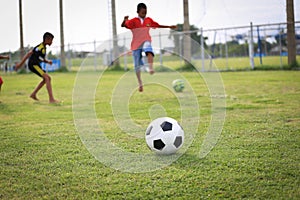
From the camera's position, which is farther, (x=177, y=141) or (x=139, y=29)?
(x=139, y=29)

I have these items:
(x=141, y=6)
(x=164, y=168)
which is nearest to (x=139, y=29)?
(x=141, y=6)

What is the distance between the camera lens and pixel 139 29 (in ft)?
25.2

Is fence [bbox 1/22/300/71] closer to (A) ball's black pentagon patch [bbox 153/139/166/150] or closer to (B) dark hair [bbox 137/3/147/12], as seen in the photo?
(B) dark hair [bbox 137/3/147/12]

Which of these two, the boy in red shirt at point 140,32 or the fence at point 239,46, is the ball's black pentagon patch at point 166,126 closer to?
the boy in red shirt at point 140,32

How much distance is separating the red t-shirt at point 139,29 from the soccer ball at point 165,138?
122 inches

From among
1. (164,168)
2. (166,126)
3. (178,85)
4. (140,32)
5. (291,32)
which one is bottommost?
(164,168)

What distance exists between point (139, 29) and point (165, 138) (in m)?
3.58

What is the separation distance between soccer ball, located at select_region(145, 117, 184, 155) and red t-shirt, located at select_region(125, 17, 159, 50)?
3099 mm

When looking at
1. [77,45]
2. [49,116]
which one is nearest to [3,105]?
[49,116]

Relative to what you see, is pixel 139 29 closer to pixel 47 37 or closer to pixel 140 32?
pixel 140 32

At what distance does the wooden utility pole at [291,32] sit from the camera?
2087 centimetres

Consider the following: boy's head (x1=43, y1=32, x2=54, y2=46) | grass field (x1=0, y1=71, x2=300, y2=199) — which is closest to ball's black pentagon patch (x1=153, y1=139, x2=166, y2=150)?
grass field (x1=0, y1=71, x2=300, y2=199)

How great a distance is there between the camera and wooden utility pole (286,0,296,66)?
68.5 ft

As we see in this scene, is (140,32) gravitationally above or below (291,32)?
below
